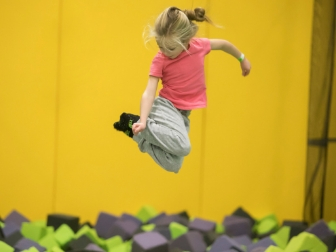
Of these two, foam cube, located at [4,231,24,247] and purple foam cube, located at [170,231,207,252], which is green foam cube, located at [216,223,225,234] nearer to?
purple foam cube, located at [170,231,207,252]

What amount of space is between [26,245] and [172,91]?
141cm

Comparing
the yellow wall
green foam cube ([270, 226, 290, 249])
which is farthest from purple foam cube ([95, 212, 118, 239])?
green foam cube ([270, 226, 290, 249])

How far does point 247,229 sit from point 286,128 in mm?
620

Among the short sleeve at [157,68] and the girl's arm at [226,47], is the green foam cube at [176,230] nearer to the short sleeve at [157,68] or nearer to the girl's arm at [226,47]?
the girl's arm at [226,47]

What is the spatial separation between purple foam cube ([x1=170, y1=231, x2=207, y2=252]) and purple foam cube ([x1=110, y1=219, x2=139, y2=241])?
0.30 m

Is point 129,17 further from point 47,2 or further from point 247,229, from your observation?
point 247,229

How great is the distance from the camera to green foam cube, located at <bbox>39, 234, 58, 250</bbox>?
312cm

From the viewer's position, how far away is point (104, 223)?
11.5 feet

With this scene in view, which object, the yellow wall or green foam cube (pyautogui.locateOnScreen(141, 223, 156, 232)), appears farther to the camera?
the yellow wall

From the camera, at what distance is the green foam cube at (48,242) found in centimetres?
312

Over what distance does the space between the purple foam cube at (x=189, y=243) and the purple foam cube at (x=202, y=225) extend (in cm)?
25

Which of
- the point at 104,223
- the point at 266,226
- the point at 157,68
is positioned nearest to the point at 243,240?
the point at 266,226

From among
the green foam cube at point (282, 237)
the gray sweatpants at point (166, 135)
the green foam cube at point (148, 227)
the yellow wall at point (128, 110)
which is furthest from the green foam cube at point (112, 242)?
the gray sweatpants at point (166, 135)

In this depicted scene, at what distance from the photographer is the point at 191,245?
3045mm
